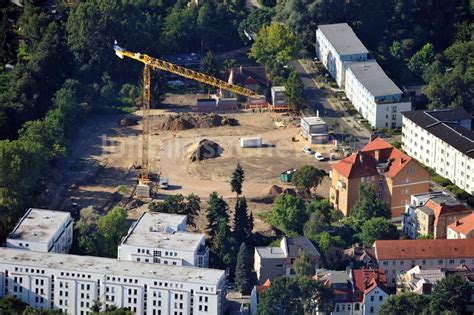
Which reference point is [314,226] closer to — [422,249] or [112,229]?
[422,249]

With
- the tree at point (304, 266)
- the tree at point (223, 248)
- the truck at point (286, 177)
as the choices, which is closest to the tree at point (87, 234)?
the tree at point (223, 248)

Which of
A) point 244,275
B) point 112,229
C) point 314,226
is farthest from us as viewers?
point 314,226

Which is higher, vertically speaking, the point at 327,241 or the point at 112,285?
the point at 327,241

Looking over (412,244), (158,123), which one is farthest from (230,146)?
(412,244)

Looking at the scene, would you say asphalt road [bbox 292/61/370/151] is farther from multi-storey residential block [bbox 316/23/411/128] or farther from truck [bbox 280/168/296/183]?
truck [bbox 280/168/296/183]

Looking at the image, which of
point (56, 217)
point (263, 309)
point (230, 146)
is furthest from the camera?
point (230, 146)

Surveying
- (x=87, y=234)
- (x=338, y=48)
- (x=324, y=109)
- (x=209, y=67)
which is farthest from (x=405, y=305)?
(x=209, y=67)

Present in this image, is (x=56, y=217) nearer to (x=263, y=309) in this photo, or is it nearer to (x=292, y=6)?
(x=263, y=309)
